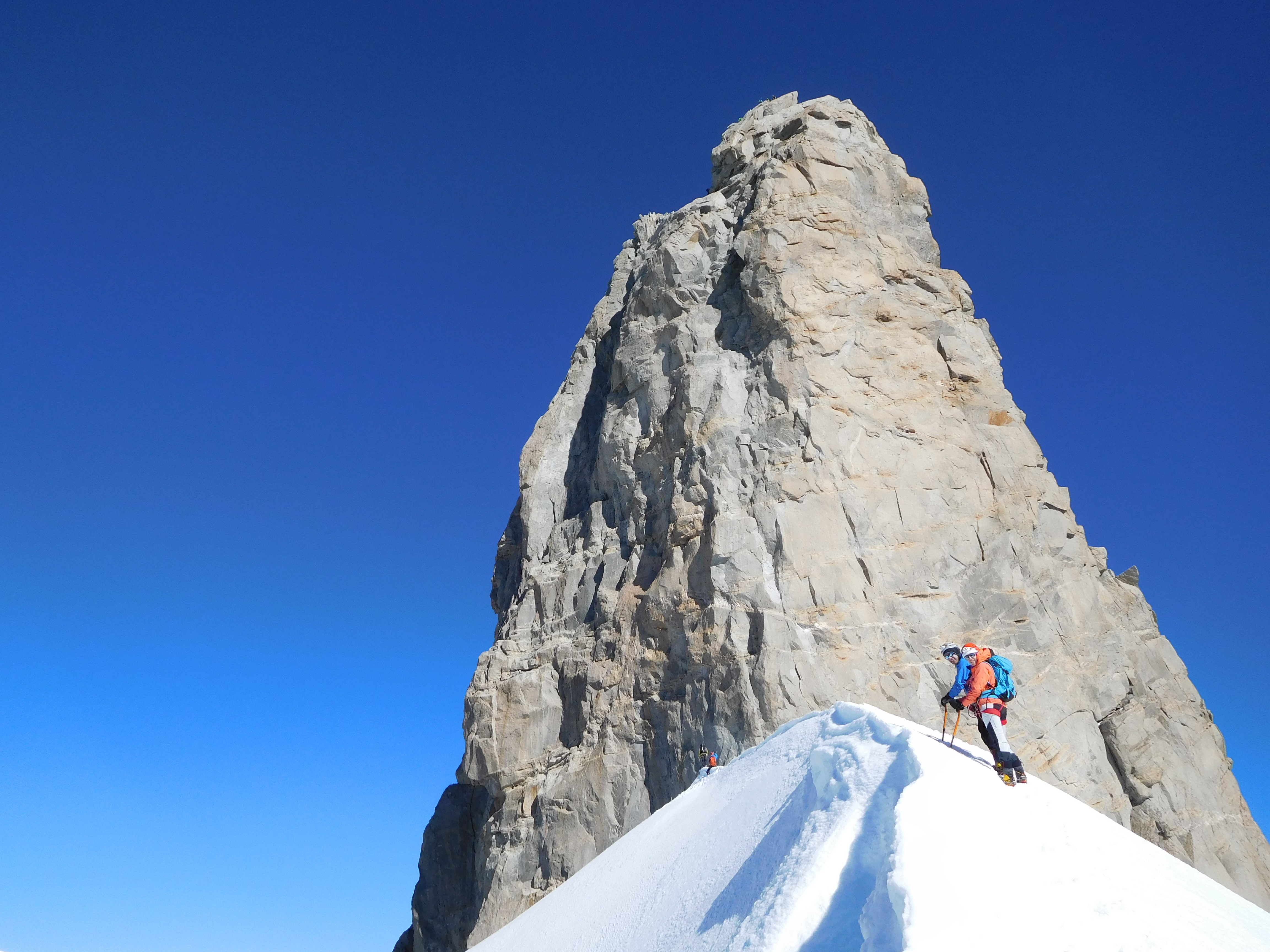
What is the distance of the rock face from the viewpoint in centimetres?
2200

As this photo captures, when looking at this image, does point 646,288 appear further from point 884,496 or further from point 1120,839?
point 1120,839

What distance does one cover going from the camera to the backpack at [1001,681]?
9.62 metres

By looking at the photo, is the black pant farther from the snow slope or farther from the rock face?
the rock face

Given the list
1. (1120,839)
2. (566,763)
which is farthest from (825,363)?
(1120,839)

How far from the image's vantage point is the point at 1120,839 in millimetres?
8188

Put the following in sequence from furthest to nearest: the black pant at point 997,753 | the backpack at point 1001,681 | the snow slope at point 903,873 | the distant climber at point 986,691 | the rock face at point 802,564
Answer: the rock face at point 802,564, the backpack at point 1001,681, the distant climber at point 986,691, the black pant at point 997,753, the snow slope at point 903,873

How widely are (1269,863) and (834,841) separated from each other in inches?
888

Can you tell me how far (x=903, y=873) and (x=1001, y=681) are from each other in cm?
379

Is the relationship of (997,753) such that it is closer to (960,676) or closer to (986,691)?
(986,691)

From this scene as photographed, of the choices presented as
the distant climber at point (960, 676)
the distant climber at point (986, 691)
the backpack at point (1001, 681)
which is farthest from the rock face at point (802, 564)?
the backpack at point (1001, 681)

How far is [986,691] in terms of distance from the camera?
9.64m

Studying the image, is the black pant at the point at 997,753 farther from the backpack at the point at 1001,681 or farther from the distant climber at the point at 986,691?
the backpack at the point at 1001,681

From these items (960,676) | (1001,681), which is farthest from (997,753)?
(960,676)

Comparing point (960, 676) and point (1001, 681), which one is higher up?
point (960, 676)
